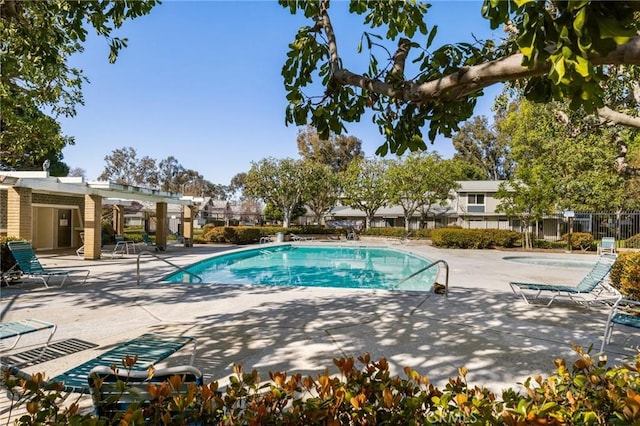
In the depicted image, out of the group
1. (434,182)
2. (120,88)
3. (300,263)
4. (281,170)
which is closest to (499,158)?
(434,182)

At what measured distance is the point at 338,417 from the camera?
1.79 m

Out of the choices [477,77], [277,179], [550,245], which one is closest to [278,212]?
[277,179]

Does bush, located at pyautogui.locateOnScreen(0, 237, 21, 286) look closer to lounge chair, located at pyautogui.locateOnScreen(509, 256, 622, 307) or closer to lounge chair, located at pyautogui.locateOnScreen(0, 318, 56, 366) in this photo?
lounge chair, located at pyautogui.locateOnScreen(0, 318, 56, 366)

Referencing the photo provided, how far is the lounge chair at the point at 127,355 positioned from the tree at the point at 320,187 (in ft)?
101

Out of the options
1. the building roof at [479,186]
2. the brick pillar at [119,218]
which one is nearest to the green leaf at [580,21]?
the brick pillar at [119,218]

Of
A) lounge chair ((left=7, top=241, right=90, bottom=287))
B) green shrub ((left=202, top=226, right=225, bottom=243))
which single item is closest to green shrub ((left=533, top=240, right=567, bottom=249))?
green shrub ((left=202, top=226, right=225, bottom=243))

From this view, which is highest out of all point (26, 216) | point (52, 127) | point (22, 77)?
point (22, 77)

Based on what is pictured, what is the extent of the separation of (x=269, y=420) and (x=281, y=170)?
32.5 meters

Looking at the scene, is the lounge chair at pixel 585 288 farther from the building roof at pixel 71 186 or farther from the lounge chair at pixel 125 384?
the building roof at pixel 71 186

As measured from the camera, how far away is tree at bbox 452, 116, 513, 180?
54.5 meters

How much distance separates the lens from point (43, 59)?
5.05 metres

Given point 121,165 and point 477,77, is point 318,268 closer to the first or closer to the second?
point 477,77

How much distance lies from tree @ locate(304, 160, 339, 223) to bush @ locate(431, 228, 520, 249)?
46.1 feet

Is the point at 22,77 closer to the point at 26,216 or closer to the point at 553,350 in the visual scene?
the point at 26,216
